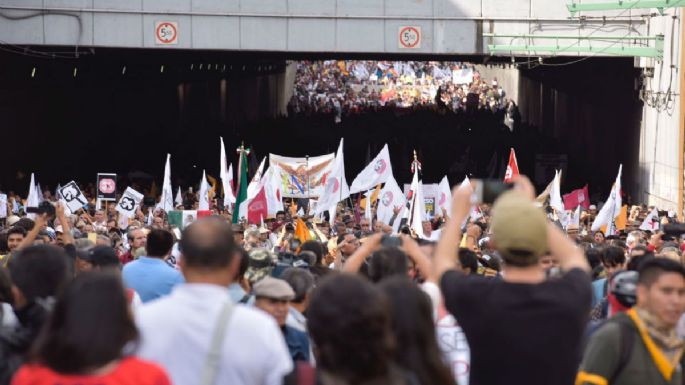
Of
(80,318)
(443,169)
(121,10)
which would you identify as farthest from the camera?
(443,169)

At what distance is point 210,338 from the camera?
17.8ft

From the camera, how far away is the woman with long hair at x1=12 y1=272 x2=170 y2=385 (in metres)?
4.88

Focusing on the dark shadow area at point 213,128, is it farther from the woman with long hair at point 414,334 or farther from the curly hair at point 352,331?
the curly hair at point 352,331

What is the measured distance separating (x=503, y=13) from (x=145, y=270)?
91.7ft

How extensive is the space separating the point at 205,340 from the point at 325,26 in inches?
1221

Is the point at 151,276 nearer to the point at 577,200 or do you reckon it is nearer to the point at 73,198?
the point at 73,198

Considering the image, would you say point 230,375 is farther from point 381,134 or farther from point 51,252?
point 381,134

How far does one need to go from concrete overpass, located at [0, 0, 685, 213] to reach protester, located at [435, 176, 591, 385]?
29994mm

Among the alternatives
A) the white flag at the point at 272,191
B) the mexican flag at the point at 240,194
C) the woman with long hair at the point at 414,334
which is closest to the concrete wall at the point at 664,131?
the white flag at the point at 272,191

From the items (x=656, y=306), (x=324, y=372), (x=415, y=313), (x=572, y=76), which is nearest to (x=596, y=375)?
(x=656, y=306)

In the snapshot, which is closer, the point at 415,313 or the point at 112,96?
the point at 415,313

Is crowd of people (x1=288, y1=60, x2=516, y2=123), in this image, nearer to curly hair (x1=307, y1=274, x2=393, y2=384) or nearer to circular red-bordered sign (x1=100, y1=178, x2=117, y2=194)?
circular red-bordered sign (x1=100, y1=178, x2=117, y2=194)

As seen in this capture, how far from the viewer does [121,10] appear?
35.5 m

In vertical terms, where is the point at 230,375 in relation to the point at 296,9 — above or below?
below
